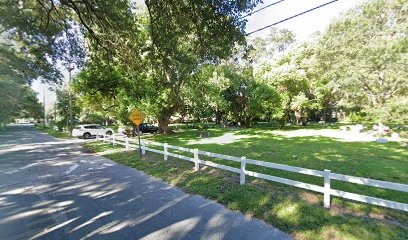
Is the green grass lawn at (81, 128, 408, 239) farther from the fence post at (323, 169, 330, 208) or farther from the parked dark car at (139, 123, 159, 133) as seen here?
the parked dark car at (139, 123, 159, 133)

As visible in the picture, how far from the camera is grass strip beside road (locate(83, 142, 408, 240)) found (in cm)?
349

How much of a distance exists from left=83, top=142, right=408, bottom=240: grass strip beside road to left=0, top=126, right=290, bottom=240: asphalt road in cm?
32

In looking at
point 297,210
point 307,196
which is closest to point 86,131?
point 307,196

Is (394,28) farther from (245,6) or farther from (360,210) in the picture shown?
(360,210)

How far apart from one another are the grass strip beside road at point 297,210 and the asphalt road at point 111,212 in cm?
32

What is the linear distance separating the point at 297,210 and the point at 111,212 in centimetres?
395

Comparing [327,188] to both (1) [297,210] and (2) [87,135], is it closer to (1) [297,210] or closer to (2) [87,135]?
(1) [297,210]

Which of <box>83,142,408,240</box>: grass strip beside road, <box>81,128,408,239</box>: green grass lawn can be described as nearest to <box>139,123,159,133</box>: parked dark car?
<box>81,128,408,239</box>: green grass lawn

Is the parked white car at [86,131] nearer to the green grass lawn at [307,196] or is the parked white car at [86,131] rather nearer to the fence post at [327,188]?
the green grass lawn at [307,196]

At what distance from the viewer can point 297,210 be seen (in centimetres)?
420

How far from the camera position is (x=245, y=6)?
6.52 meters

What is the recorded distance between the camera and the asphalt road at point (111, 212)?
3598 millimetres

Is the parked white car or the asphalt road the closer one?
the asphalt road

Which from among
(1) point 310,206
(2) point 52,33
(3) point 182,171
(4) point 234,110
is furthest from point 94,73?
(4) point 234,110
